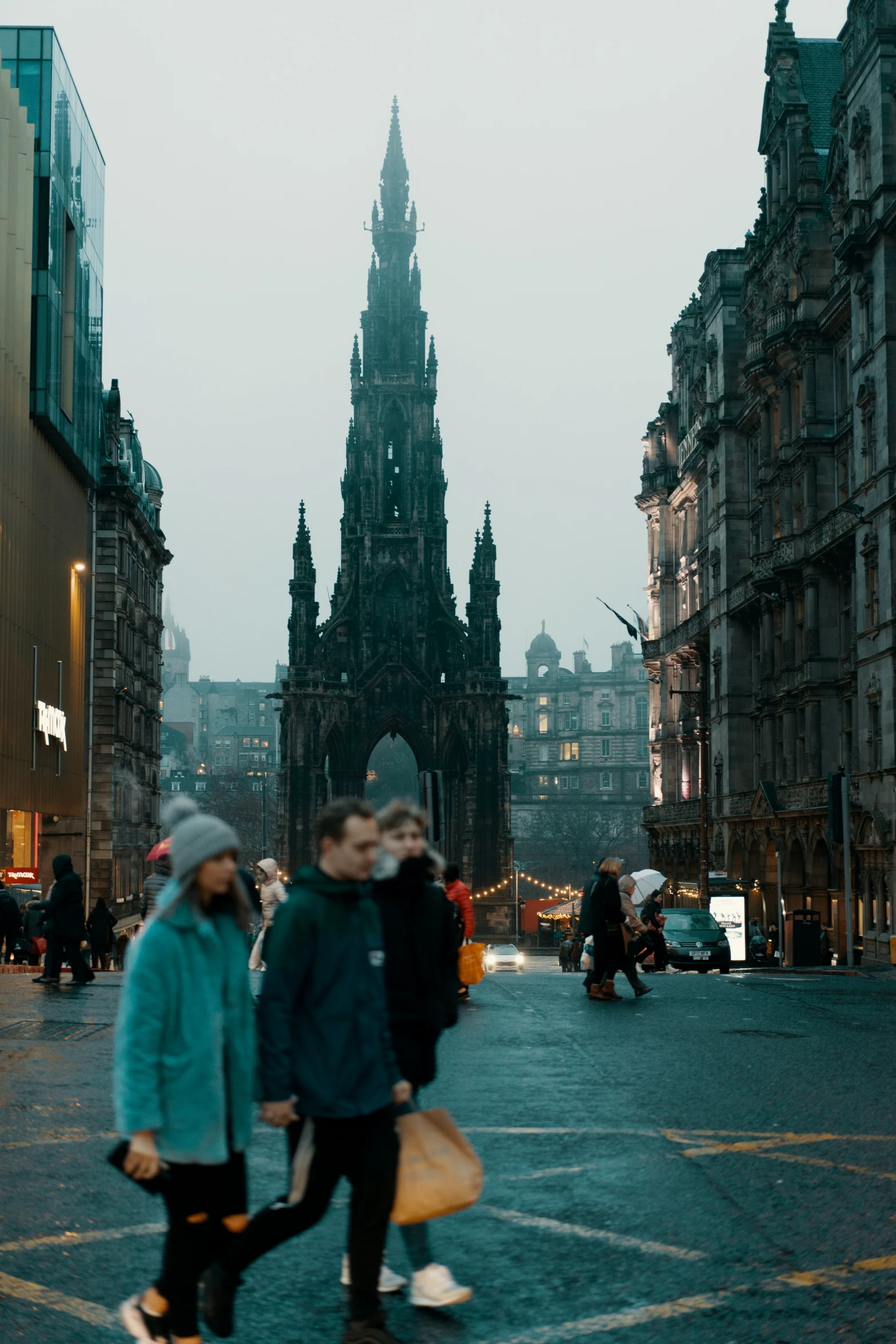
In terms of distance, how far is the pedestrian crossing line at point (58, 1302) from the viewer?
19.2 ft

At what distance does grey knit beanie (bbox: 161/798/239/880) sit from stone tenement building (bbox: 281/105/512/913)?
7836 centimetres

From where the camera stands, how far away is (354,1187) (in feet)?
18.1

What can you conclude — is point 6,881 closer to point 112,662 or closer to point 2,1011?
point 112,662

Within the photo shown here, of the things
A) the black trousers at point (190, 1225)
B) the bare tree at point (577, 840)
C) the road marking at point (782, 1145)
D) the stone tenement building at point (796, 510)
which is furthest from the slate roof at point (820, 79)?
the bare tree at point (577, 840)

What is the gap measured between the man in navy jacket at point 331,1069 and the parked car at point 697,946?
1115 inches

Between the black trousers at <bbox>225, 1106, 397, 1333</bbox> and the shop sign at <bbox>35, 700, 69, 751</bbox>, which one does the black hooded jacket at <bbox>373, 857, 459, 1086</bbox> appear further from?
the shop sign at <bbox>35, 700, 69, 751</bbox>

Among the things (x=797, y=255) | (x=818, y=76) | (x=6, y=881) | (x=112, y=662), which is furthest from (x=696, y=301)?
(x=6, y=881)

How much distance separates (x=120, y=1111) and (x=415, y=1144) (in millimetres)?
1495

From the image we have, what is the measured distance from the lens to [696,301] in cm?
6638

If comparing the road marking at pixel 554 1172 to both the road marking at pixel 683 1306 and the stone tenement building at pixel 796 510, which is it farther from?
the stone tenement building at pixel 796 510

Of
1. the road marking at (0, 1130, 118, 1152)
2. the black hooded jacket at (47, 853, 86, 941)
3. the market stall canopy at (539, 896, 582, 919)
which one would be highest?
the black hooded jacket at (47, 853, 86, 941)

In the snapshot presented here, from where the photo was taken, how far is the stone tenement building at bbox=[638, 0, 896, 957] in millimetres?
39469

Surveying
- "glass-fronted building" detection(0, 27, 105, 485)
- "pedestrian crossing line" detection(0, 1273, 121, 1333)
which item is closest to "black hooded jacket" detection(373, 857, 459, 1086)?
"pedestrian crossing line" detection(0, 1273, 121, 1333)

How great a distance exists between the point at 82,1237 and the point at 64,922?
1327 cm
